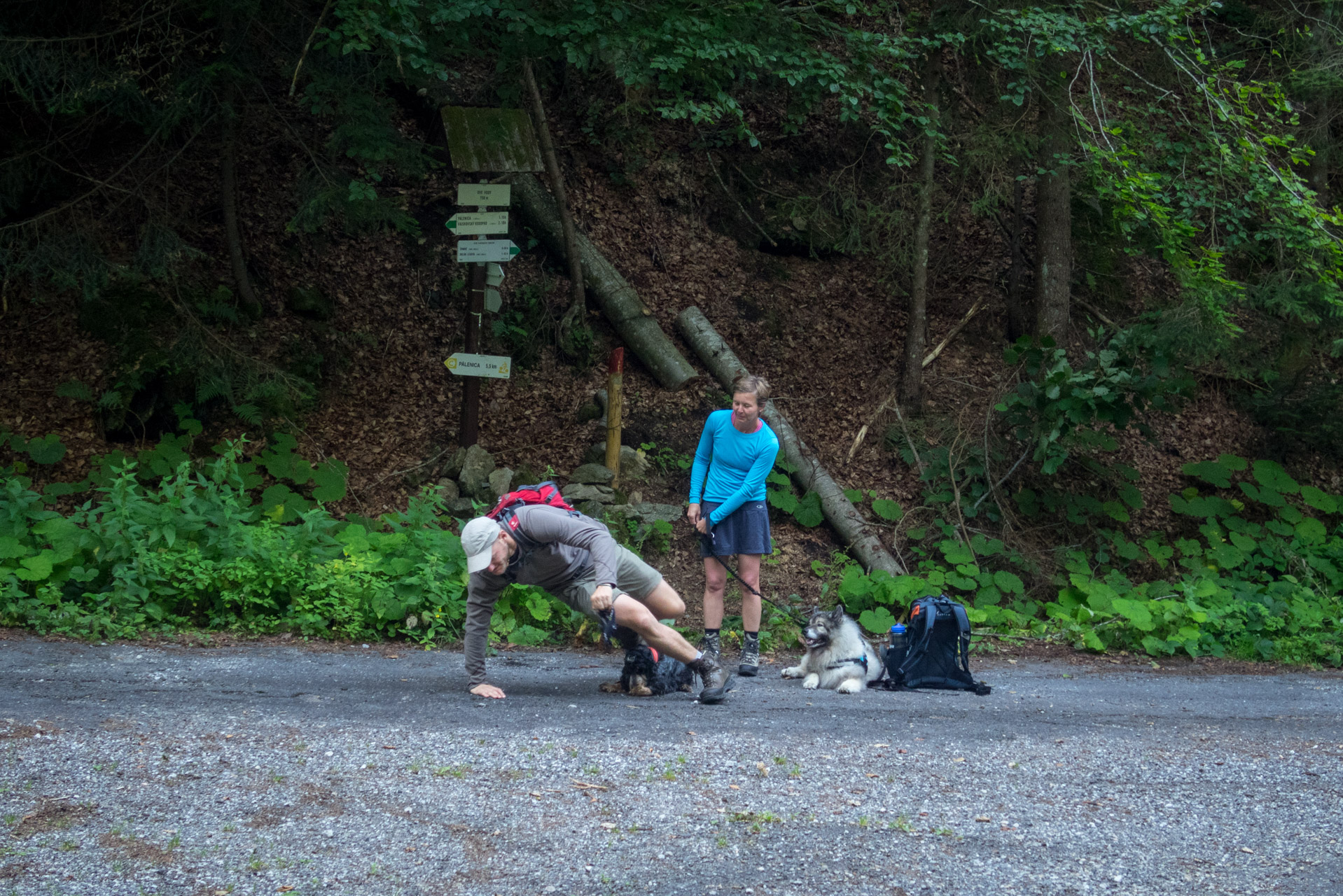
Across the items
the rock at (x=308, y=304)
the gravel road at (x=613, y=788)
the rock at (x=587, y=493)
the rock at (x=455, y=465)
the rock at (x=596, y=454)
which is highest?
the rock at (x=308, y=304)

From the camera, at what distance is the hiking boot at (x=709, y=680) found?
5.76 metres

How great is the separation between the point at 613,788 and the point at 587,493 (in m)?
5.62

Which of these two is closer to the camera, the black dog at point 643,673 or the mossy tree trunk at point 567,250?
the black dog at point 643,673

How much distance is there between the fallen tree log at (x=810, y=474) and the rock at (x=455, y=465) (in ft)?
9.91

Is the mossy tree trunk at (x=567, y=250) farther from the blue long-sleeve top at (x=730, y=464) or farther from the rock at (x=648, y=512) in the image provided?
the blue long-sleeve top at (x=730, y=464)

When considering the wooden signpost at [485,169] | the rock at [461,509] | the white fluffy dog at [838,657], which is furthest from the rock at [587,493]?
the white fluffy dog at [838,657]

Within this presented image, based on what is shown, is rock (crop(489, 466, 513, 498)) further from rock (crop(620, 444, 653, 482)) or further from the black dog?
the black dog

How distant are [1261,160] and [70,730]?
30.4ft

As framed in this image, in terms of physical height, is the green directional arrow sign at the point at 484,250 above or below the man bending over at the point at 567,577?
above

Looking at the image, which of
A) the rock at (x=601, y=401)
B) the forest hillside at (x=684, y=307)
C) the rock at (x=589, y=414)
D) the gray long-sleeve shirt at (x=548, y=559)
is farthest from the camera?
the rock at (x=589, y=414)

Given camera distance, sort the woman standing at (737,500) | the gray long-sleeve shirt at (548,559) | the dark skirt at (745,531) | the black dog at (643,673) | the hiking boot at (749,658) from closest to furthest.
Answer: the gray long-sleeve shirt at (548,559) < the black dog at (643,673) < the woman standing at (737,500) < the dark skirt at (745,531) < the hiking boot at (749,658)

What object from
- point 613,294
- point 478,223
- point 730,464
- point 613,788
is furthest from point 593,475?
point 613,788

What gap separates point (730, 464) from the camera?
672 cm

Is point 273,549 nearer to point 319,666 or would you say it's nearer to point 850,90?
point 319,666
